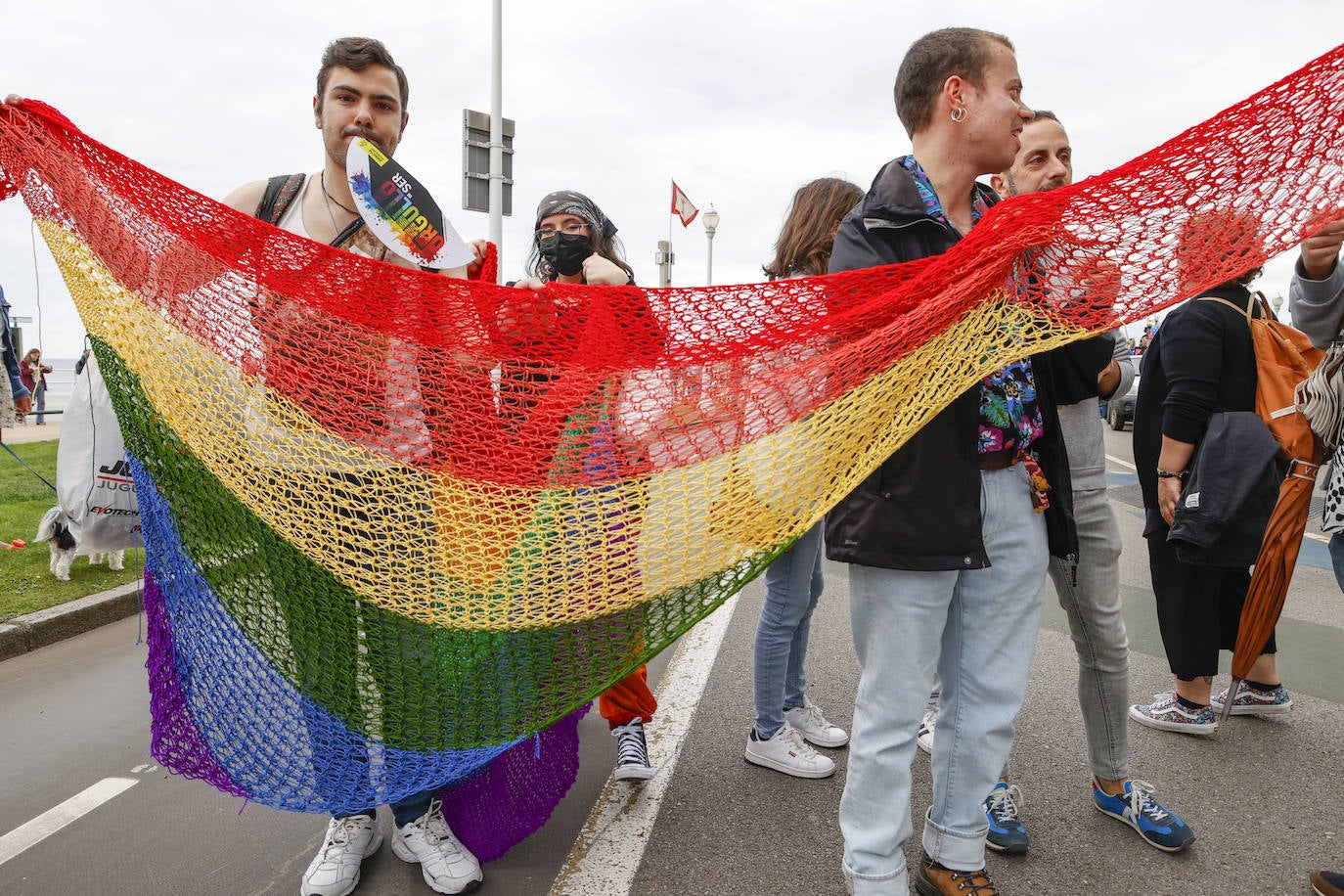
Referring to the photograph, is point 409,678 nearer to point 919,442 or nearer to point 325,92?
point 919,442

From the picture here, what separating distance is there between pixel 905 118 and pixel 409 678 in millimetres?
1873

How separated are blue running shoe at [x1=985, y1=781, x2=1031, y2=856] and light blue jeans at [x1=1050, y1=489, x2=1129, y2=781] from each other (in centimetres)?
33

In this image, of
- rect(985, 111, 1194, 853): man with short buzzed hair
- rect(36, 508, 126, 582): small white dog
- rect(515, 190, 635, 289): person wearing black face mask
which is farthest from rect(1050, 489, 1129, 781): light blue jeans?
rect(36, 508, 126, 582): small white dog

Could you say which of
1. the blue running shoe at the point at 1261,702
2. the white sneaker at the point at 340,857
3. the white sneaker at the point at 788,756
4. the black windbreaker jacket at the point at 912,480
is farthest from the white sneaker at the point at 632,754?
the blue running shoe at the point at 1261,702

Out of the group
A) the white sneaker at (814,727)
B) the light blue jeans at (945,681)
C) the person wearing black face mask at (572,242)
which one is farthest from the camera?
the white sneaker at (814,727)

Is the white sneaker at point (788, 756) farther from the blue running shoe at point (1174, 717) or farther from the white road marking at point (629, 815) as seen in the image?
the blue running shoe at point (1174, 717)

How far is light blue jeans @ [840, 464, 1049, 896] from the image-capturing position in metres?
1.95

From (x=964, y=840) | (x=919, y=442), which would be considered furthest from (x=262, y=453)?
(x=964, y=840)

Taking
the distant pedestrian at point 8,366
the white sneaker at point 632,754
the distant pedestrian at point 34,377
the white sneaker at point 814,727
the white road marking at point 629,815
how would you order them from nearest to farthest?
the white road marking at point 629,815 → the white sneaker at point 632,754 → the white sneaker at point 814,727 → the distant pedestrian at point 8,366 → the distant pedestrian at point 34,377

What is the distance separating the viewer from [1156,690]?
367cm

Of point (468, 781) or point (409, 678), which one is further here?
point (468, 781)

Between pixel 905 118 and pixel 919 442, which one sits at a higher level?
pixel 905 118

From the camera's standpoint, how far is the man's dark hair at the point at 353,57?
2.24 metres

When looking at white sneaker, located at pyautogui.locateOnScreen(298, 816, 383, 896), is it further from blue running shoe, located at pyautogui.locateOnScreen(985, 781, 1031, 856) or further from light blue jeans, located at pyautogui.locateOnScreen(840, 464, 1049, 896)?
blue running shoe, located at pyautogui.locateOnScreen(985, 781, 1031, 856)
